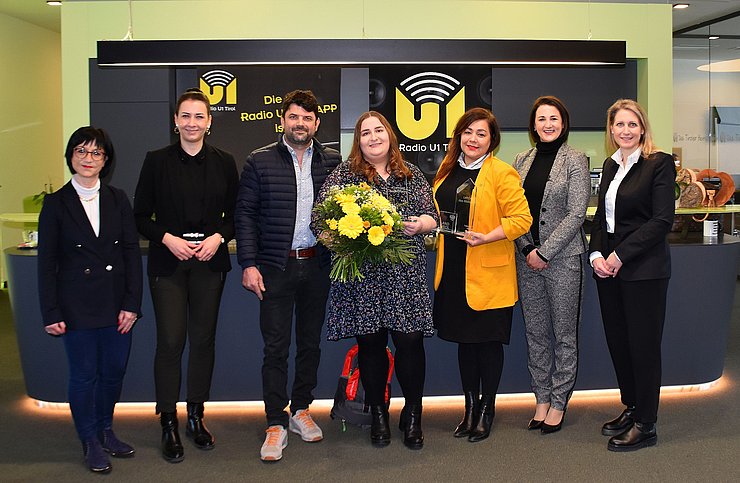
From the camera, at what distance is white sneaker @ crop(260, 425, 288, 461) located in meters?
3.45

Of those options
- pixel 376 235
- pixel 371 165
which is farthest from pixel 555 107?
pixel 376 235

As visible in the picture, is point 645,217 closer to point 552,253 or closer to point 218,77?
point 552,253

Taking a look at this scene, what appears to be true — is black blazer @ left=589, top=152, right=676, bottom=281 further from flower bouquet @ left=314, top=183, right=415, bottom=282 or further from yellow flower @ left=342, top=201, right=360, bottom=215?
yellow flower @ left=342, top=201, right=360, bottom=215

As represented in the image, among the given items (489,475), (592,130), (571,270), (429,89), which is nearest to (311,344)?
(489,475)

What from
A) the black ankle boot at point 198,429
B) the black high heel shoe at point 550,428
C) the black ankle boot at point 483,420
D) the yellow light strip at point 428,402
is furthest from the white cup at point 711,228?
the black ankle boot at point 198,429

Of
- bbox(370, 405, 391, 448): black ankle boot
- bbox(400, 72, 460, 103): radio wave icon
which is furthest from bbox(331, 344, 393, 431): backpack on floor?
bbox(400, 72, 460, 103): radio wave icon

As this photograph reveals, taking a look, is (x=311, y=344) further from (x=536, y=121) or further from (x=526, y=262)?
(x=536, y=121)

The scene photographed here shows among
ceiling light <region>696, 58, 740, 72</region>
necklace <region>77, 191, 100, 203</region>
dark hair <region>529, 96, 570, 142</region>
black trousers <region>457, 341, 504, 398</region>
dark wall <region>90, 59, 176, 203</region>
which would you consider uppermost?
ceiling light <region>696, 58, 740, 72</region>

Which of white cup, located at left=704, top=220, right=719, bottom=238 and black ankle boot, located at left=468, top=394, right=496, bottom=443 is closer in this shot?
black ankle boot, located at left=468, top=394, right=496, bottom=443

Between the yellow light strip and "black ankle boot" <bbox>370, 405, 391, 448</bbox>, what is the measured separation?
0.61 metres

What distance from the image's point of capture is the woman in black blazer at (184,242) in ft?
11.2

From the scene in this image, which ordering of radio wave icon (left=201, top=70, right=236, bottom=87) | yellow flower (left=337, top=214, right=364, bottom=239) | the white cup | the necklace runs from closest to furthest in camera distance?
1. yellow flower (left=337, top=214, right=364, bottom=239)
2. the necklace
3. the white cup
4. radio wave icon (left=201, top=70, right=236, bottom=87)

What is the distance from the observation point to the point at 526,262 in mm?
3684

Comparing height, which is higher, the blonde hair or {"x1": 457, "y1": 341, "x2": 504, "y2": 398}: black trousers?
A: the blonde hair
